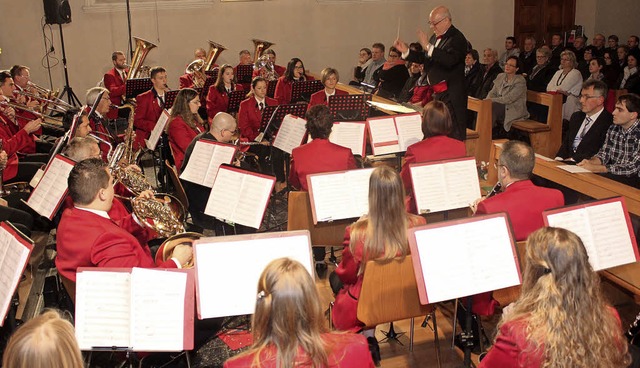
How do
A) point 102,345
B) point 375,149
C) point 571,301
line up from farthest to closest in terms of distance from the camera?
point 375,149
point 102,345
point 571,301

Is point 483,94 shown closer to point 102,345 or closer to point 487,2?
point 487,2

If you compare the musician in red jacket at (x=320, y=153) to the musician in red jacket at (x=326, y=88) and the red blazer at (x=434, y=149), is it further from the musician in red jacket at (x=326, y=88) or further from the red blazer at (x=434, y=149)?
the musician in red jacket at (x=326, y=88)

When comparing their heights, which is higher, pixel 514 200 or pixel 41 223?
pixel 514 200

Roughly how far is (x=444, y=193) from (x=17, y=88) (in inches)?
234

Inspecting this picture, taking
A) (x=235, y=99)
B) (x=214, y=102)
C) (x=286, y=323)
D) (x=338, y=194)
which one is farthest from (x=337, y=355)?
(x=214, y=102)

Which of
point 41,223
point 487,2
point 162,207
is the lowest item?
point 41,223

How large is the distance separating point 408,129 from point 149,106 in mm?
3785

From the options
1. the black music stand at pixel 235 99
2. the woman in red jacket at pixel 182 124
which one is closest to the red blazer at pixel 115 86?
the black music stand at pixel 235 99

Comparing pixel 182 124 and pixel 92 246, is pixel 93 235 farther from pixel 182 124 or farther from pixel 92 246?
pixel 182 124

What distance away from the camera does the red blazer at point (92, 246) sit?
355cm

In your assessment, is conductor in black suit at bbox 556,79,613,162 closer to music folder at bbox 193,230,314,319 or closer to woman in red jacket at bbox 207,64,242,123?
music folder at bbox 193,230,314,319

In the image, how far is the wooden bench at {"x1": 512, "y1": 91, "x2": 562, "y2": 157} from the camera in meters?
8.20

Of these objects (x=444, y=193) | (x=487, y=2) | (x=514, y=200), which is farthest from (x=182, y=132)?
(x=487, y=2)

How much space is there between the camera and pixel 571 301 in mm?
2604
